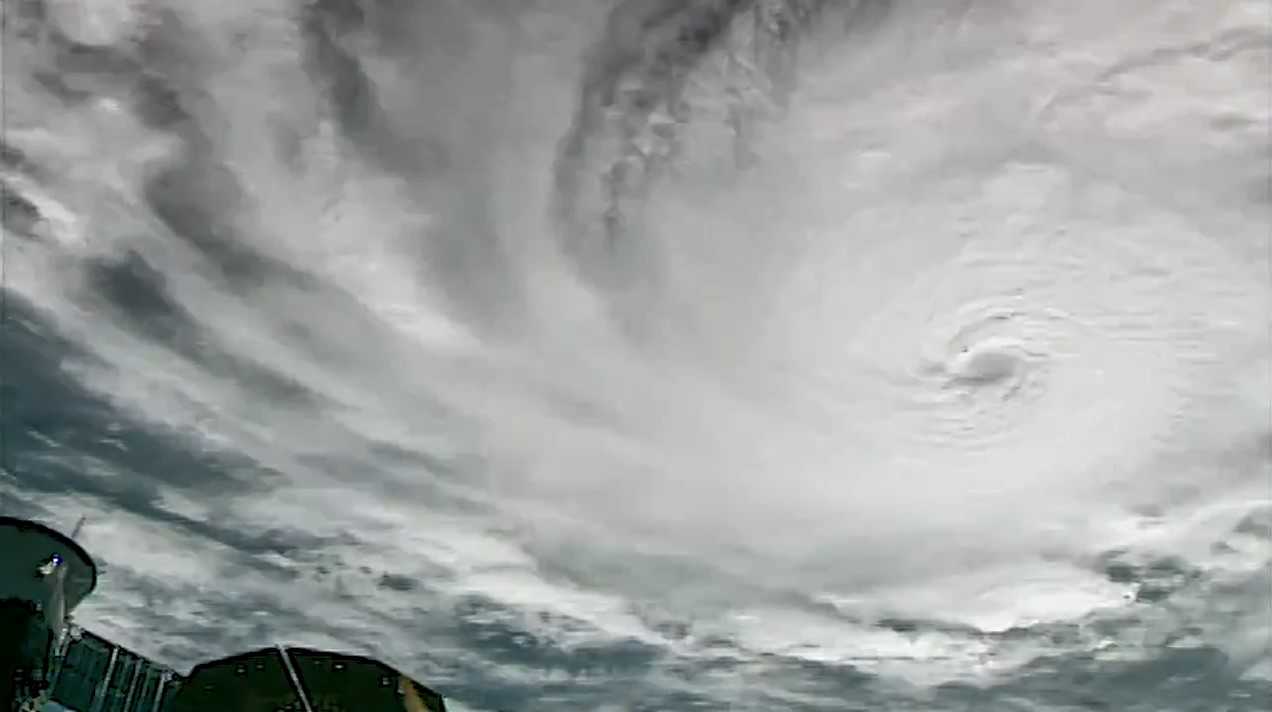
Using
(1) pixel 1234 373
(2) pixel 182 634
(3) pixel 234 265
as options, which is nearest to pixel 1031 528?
(1) pixel 1234 373

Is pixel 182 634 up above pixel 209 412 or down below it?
below

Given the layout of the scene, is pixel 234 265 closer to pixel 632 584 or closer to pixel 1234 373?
pixel 632 584

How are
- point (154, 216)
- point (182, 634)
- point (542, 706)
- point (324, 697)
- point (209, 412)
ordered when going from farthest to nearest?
point (542, 706) < point (182, 634) < point (324, 697) < point (209, 412) < point (154, 216)

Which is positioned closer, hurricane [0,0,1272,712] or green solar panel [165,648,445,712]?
hurricane [0,0,1272,712]

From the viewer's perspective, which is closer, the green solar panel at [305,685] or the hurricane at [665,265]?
the hurricane at [665,265]

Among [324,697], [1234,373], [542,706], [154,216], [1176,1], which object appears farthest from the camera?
[542,706]

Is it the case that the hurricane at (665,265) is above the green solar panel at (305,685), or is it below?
above

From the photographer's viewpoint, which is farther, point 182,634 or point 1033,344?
point 182,634

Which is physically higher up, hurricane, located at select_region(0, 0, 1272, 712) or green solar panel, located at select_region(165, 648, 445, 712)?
hurricane, located at select_region(0, 0, 1272, 712)

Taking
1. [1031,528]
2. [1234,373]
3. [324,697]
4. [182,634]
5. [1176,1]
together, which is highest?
[1176,1]

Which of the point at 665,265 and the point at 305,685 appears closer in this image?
the point at 665,265
